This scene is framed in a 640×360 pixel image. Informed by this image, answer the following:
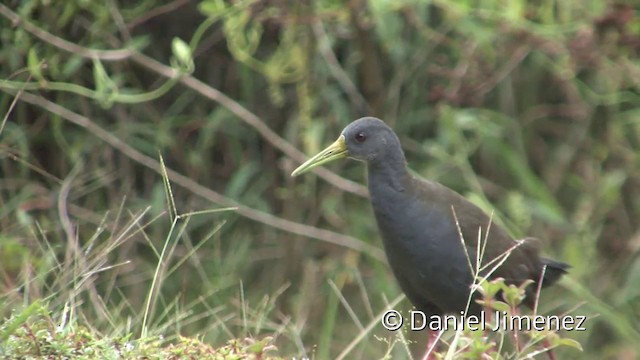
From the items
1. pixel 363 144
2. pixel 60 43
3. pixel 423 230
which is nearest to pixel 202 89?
pixel 60 43

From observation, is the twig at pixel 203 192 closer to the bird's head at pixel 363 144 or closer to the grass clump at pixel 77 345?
the bird's head at pixel 363 144

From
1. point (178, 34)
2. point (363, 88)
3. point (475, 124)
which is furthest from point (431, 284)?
point (178, 34)

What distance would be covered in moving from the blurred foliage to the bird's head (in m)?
0.81

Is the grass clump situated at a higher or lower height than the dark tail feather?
higher

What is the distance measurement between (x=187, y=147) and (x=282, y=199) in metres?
0.52

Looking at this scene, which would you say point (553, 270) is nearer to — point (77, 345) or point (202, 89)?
point (202, 89)

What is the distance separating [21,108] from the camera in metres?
5.51

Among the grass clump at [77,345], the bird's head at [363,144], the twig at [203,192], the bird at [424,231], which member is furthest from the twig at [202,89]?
the grass clump at [77,345]

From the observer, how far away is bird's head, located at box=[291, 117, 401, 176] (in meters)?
4.21

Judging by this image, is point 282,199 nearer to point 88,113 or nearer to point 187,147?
point 187,147

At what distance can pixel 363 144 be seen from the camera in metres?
4.22

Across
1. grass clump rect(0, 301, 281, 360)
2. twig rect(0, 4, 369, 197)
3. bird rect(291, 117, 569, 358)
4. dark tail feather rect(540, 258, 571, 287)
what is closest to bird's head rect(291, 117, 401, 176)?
bird rect(291, 117, 569, 358)

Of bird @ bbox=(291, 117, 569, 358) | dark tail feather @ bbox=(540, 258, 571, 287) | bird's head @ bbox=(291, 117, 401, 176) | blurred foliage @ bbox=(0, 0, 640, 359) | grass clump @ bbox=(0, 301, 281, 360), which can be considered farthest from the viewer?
blurred foliage @ bbox=(0, 0, 640, 359)

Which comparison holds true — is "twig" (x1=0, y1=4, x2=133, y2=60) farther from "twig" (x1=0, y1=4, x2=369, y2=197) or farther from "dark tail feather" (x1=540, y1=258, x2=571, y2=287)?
"dark tail feather" (x1=540, y1=258, x2=571, y2=287)
